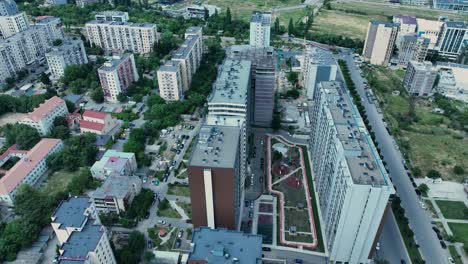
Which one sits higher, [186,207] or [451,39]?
[451,39]

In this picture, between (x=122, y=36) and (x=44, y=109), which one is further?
(x=122, y=36)

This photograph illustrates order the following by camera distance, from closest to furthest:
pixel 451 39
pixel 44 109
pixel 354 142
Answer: pixel 354 142
pixel 44 109
pixel 451 39

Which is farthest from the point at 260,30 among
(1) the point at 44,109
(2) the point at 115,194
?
(2) the point at 115,194

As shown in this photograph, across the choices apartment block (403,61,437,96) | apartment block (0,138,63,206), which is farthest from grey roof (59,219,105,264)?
apartment block (403,61,437,96)

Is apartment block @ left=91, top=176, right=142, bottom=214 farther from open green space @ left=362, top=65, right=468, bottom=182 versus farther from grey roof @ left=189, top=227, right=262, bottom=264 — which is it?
open green space @ left=362, top=65, right=468, bottom=182

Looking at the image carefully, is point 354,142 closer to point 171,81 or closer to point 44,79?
point 171,81

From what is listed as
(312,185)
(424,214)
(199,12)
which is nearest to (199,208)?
(312,185)

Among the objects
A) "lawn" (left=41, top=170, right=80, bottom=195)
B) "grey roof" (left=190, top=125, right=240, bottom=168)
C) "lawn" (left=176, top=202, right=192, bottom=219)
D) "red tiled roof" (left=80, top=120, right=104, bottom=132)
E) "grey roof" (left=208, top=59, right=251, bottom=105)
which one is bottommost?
"lawn" (left=176, top=202, right=192, bottom=219)
